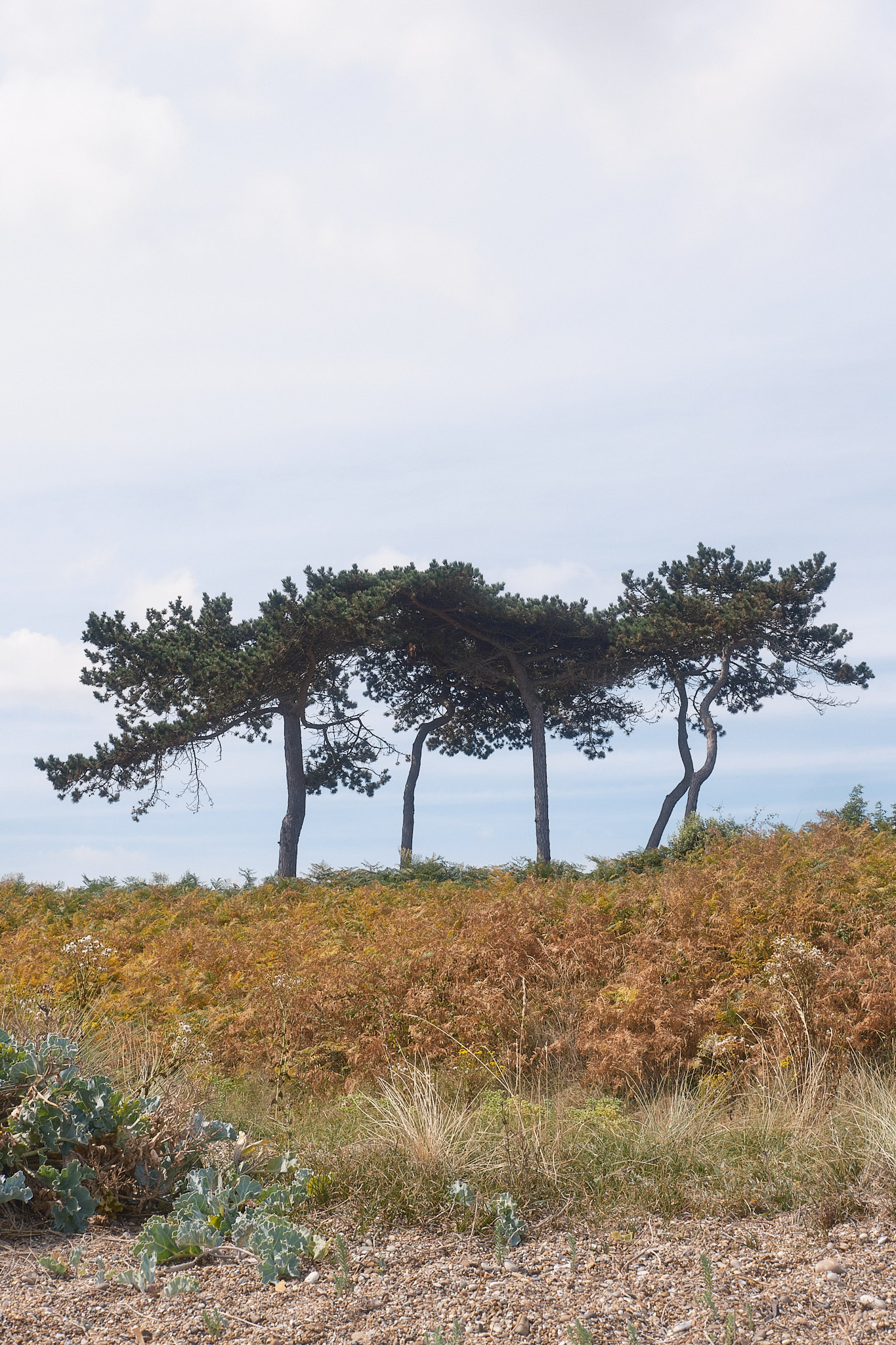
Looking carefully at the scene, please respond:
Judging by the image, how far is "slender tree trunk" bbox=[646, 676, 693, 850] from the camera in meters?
24.5

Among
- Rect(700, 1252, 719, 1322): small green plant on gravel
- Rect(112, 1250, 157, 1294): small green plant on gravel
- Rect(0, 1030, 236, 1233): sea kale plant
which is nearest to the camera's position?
Rect(700, 1252, 719, 1322): small green plant on gravel

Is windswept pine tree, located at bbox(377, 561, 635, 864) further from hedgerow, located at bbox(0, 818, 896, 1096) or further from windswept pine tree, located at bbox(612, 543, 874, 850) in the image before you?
Result: hedgerow, located at bbox(0, 818, 896, 1096)

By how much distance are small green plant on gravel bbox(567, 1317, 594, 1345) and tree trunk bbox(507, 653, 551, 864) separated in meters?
18.9

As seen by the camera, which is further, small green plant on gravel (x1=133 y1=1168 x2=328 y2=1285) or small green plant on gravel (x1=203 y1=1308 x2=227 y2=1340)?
small green plant on gravel (x1=133 y1=1168 x2=328 y2=1285)

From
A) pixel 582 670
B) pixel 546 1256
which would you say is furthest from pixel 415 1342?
pixel 582 670

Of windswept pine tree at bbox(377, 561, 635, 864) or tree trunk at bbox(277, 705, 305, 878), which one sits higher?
windswept pine tree at bbox(377, 561, 635, 864)

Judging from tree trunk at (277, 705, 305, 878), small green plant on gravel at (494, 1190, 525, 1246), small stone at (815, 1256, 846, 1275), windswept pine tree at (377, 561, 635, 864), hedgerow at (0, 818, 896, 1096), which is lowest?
small stone at (815, 1256, 846, 1275)

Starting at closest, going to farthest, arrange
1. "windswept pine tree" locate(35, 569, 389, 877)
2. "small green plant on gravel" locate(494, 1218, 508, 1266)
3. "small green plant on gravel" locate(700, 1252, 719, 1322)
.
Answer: "small green plant on gravel" locate(700, 1252, 719, 1322)
"small green plant on gravel" locate(494, 1218, 508, 1266)
"windswept pine tree" locate(35, 569, 389, 877)

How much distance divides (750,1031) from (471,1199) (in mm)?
2935

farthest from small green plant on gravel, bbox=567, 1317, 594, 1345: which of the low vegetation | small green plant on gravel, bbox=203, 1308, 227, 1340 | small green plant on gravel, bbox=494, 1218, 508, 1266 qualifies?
small green plant on gravel, bbox=203, 1308, 227, 1340

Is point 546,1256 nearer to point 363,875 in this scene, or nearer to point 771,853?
point 771,853

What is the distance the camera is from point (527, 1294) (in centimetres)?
370

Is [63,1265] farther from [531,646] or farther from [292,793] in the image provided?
[531,646]

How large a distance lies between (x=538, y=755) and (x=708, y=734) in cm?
450
